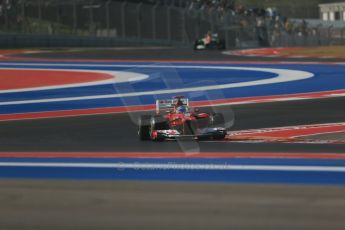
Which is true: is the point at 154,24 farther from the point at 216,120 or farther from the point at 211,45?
the point at 216,120

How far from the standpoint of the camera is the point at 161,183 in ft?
21.1

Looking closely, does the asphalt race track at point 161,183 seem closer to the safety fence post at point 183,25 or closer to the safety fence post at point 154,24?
the safety fence post at point 154,24

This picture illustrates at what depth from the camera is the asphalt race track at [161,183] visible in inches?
200

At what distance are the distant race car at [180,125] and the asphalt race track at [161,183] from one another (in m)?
0.18

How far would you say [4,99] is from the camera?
53.8 ft

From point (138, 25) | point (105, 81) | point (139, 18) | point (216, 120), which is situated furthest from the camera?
point (138, 25)

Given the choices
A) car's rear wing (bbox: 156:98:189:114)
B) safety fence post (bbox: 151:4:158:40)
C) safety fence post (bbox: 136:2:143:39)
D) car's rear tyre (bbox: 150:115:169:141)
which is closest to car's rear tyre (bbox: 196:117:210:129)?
car's rear wing (bbox: 156:98:189:114)

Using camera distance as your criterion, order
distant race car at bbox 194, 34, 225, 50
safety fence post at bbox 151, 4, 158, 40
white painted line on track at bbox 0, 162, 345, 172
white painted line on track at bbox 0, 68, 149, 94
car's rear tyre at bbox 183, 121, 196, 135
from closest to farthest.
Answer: white painted line on track at bbox 0, 162, 345, 172
car's rear tyre at bbox 183, 121, 196, 135
white painted line on track at bbox 0, 68, 149, 94
distant race car at bbox 194, 34, 225, 50
safety fence post at bbox 151, 4, 158, 40

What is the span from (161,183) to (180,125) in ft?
10.7

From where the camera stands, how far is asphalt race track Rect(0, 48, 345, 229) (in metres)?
5.09

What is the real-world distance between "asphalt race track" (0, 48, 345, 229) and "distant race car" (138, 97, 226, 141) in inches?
7.2

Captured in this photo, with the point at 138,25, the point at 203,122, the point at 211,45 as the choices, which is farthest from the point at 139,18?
the point at 203,122

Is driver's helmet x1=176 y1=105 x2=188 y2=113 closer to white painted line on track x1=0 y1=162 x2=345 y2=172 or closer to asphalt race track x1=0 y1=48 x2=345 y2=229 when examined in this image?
asphalt race track x1=0 y1=48 x2=345 y2=229

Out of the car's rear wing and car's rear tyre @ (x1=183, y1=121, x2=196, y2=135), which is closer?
car's rear tyre @ (x1=183, y1=121, x2=196, y2=135)
